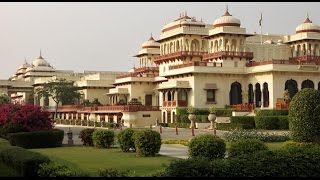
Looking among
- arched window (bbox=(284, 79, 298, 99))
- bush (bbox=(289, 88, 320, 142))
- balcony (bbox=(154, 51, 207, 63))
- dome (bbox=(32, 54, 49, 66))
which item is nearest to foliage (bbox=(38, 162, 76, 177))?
bush (bbox=(289, 88, 320, 142))

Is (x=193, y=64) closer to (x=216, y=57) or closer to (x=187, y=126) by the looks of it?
(x=216, y=57)

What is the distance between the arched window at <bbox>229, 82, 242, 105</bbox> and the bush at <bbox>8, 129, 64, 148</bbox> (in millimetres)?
28040

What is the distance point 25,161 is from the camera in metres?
14.6

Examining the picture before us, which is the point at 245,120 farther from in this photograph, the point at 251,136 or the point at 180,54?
the point at 180,54

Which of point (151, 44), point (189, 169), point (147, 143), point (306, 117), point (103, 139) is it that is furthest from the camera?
point (151, 44)

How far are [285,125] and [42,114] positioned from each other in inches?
742

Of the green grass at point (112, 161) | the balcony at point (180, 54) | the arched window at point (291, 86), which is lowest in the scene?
the green grass at point (112, 161)

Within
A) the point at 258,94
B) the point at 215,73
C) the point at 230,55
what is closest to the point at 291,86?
the point at 258,94

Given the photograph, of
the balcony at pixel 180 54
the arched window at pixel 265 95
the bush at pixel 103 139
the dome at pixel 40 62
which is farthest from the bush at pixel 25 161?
the dome at pixel 40 62

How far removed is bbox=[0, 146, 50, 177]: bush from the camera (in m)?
14.4

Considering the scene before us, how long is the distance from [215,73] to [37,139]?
27322 millimetres

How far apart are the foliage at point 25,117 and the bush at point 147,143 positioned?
9.57 meters

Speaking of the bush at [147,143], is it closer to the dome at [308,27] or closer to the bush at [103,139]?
the bush at [103,139]

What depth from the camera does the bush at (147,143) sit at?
2133 cm
